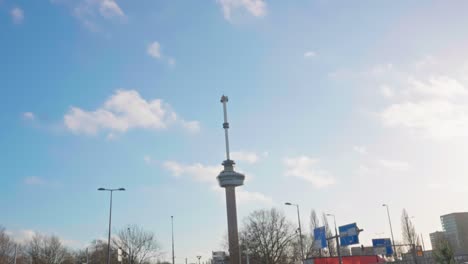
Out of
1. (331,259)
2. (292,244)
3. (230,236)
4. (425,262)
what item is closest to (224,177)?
(230,236)

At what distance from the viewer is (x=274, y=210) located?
92625 mm

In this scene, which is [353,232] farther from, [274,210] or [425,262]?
[274,210]

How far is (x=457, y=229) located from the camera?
586 ft

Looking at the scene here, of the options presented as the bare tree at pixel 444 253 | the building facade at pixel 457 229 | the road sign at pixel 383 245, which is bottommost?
the bare tree at pixel 444 253

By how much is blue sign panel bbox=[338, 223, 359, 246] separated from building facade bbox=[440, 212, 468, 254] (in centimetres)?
13907

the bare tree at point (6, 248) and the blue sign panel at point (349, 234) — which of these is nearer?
the blue sign panel at point (349, 234)

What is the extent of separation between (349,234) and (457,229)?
166885 mm

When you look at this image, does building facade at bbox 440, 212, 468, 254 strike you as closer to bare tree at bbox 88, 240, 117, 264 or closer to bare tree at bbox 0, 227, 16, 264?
bare tree at bbox 88, 240, 117, 264

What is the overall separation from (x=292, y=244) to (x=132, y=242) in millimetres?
33469

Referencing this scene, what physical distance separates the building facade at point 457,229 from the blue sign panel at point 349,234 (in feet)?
456

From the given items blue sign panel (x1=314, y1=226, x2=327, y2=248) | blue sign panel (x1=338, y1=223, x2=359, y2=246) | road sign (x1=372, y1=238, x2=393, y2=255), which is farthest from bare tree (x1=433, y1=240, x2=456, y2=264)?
road sign (x1=372, y1=238, x2=393, y2=255)

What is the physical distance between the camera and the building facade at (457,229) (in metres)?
162

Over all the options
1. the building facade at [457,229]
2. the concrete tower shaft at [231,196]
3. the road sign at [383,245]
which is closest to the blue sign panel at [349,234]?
the road sign at [383,245]

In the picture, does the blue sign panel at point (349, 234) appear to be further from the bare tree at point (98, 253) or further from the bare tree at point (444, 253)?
the bare tree at point (98, 253)
